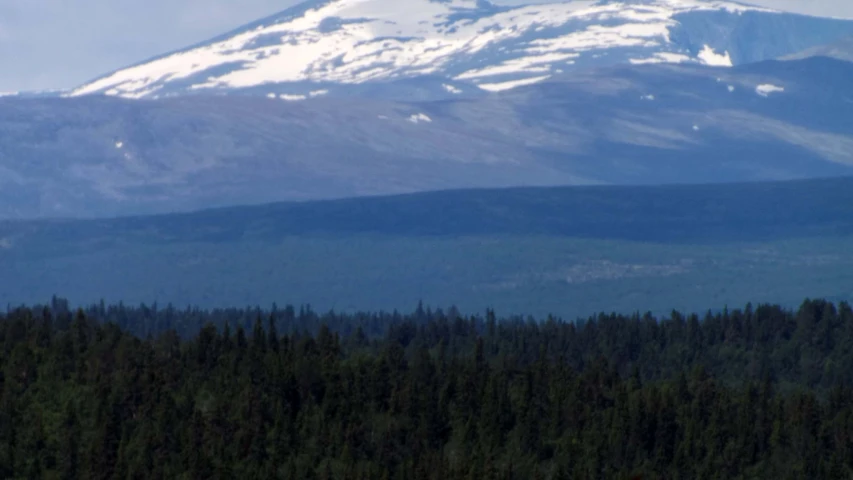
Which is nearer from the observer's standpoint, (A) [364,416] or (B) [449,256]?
(A) [364,416]

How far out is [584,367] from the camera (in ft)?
222

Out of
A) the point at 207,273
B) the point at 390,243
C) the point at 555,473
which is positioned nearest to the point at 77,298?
the point at 207,273

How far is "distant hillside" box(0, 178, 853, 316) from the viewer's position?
153 metres

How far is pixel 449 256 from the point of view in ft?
568

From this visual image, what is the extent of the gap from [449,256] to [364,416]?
12094 centimetres

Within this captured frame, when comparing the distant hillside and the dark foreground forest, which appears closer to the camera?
the dark foreground forest

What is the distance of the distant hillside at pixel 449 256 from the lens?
15338 centimetres

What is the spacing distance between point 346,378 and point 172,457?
990 centimetres

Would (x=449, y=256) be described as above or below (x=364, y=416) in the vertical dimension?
below

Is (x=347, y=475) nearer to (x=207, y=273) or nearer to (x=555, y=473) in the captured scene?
(x=555, y=473)

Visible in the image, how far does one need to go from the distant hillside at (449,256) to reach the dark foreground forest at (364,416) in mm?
83611

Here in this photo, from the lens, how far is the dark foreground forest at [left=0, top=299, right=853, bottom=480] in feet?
153

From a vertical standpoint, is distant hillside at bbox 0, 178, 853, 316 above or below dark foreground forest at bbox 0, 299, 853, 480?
below

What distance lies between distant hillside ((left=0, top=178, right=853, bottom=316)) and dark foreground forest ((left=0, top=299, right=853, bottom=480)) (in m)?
83.6
